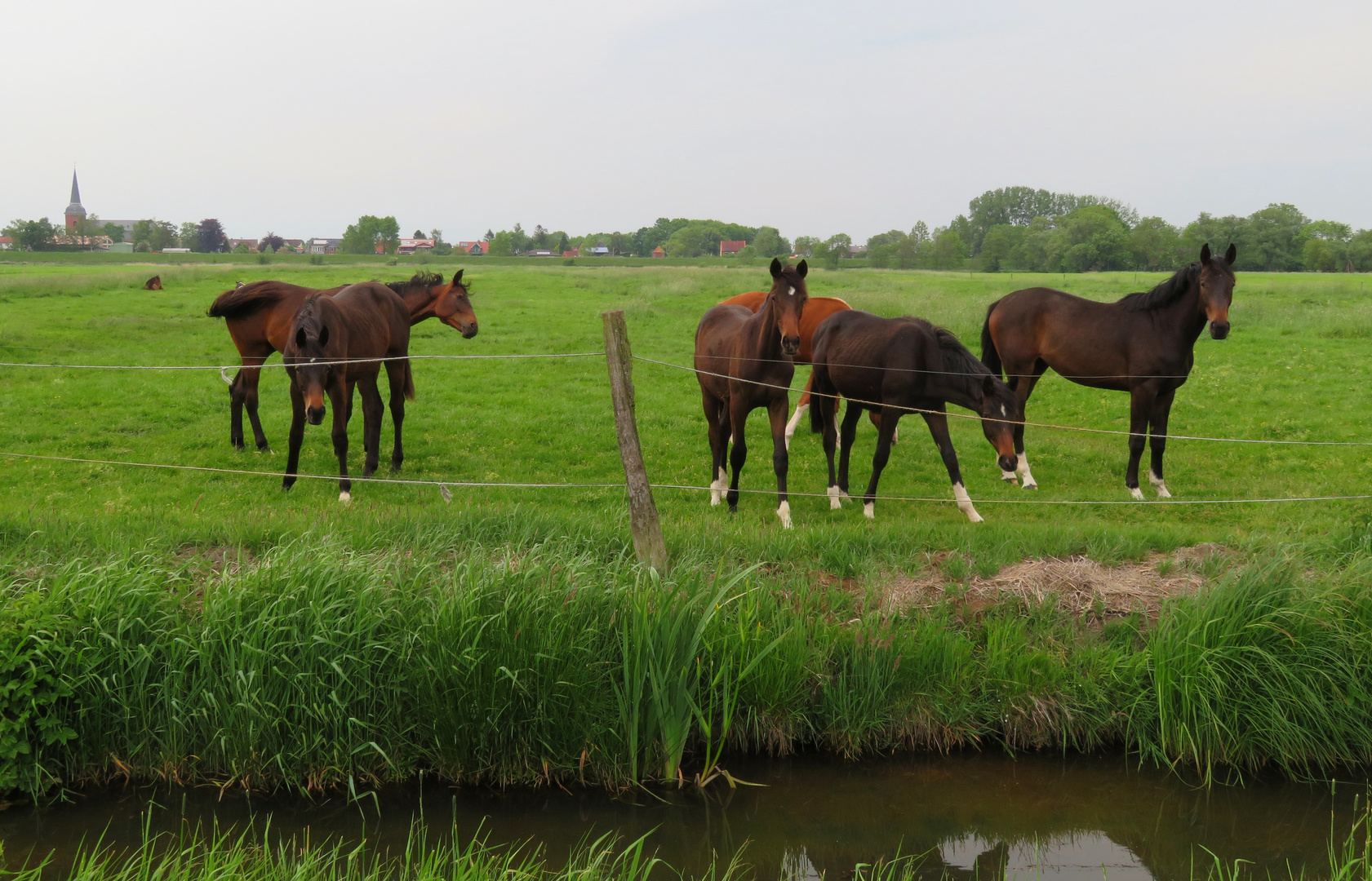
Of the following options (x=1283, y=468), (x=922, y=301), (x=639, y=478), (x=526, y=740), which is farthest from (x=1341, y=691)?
(x=922, y=301)

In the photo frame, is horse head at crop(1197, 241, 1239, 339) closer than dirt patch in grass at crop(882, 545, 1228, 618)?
No

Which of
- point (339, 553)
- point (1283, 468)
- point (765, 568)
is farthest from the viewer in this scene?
point (1283, 468)

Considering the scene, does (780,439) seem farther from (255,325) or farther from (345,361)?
(255,325)

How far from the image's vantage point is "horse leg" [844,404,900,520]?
357 inches

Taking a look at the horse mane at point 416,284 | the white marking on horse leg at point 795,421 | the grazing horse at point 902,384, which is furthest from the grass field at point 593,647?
the horse mane at point 416,284

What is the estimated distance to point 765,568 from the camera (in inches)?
261

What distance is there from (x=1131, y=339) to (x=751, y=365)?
503cm

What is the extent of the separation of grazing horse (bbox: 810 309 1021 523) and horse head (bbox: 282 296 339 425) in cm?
496

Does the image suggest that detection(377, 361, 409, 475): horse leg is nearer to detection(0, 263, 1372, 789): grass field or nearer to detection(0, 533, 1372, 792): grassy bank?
detection(0, 263, 1372, 789): grass field

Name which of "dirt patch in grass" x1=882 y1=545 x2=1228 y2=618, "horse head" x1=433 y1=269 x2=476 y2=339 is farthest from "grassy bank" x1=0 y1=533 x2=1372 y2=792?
"horse head" x1=433 y1=269 x2=476 y2=339

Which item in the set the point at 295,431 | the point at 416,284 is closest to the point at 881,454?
the point at 295,431

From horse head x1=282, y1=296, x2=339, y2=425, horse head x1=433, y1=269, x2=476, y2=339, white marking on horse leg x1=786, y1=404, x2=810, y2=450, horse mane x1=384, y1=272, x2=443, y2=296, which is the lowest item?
white marking on horse leg x1=786, y1=404, x2=810, y2=450

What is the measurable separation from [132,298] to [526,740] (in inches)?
1145

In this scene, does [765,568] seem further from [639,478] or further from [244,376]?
[244,376]
